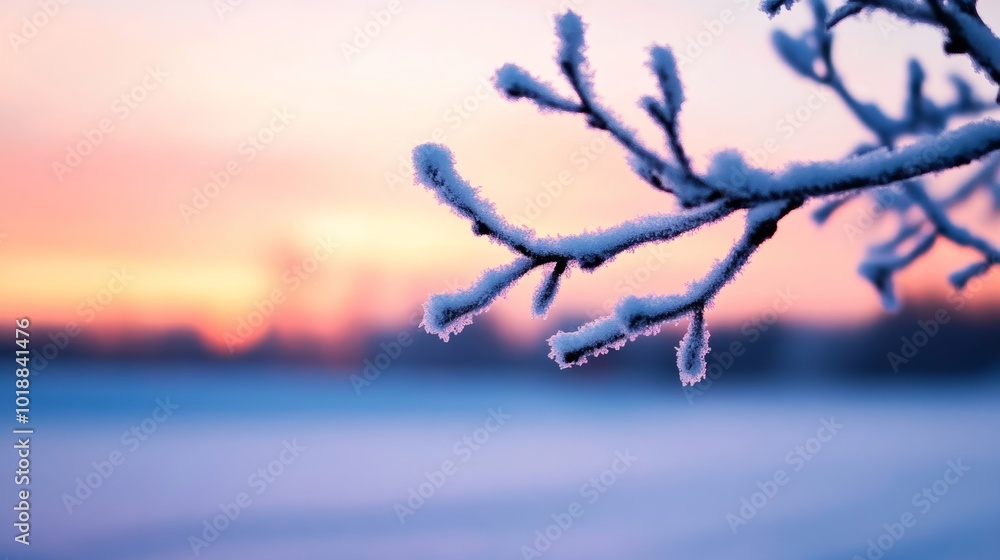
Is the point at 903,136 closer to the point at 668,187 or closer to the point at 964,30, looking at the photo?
the point at 964,30

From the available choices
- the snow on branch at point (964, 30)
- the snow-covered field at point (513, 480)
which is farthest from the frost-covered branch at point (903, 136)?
the snow-covered field at point (513, 480)

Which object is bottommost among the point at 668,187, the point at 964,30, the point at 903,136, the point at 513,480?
the point at 513,480

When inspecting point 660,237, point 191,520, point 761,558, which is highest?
point 660,237

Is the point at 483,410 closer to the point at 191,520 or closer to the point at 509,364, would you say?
the point at 509,364

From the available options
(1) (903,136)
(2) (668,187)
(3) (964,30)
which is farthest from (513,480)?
(3) (964,30)

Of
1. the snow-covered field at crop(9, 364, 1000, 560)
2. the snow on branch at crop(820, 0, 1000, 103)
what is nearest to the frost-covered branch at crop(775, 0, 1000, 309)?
the snow on branch at crop(820, 0, 1000, 103)

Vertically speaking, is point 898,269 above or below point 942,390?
above

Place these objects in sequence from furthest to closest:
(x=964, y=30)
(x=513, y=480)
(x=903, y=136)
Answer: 1. (x=513, y=480)
2. (x=903, y=136)
3. (x=964, y=30)

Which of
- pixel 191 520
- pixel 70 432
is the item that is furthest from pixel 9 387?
pixel 191 520
